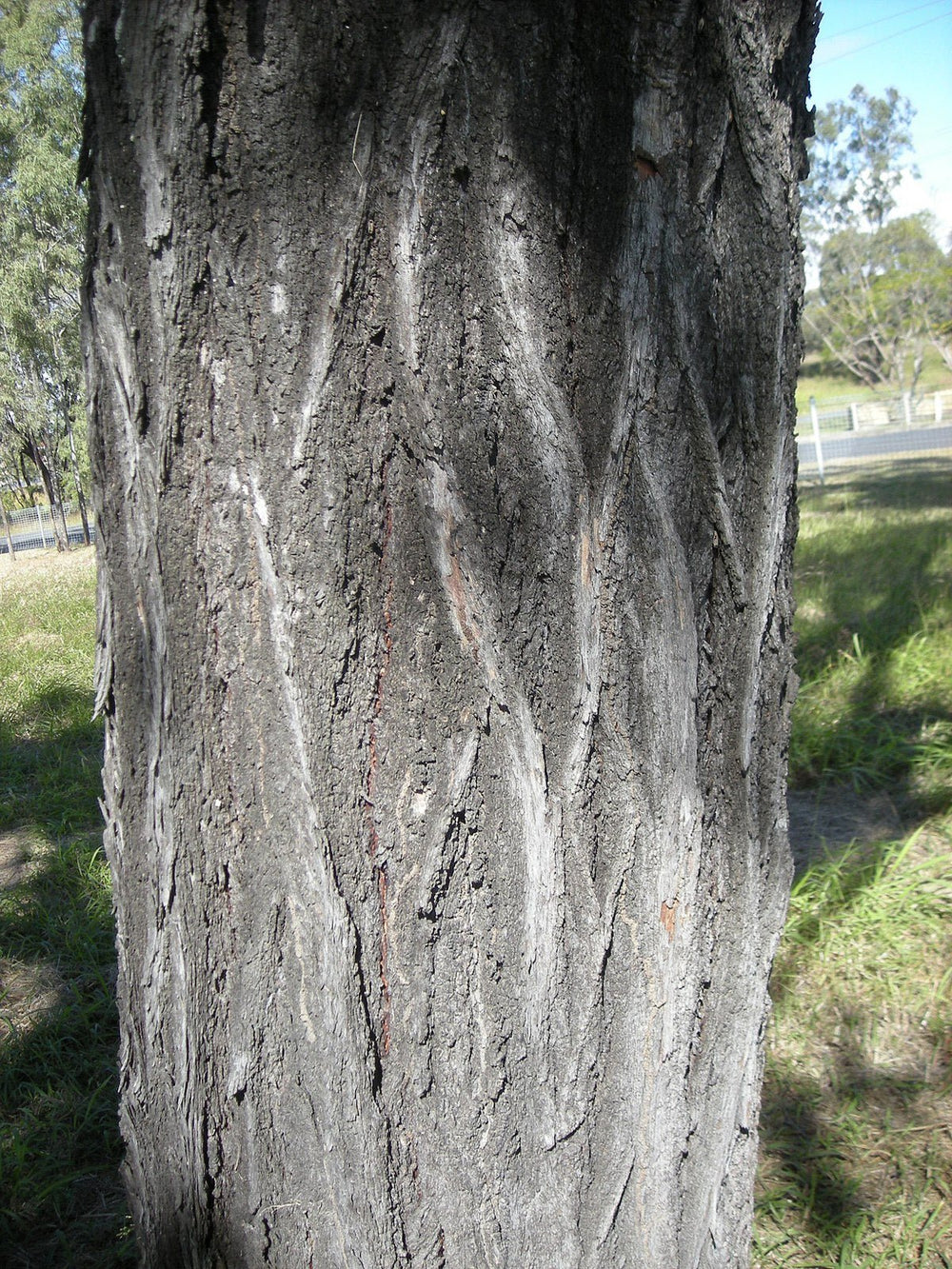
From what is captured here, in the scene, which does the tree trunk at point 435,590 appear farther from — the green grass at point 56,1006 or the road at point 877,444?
the road at point 877,444

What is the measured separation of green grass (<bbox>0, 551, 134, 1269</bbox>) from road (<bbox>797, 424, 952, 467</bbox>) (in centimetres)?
1655

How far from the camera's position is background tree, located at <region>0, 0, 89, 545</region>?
16172mm

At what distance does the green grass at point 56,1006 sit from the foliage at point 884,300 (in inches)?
1003

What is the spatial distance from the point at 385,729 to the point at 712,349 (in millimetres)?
486

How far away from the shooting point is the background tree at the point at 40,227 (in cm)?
1617

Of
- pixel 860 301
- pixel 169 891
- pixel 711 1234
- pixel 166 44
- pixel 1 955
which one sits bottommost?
pixel 1 955

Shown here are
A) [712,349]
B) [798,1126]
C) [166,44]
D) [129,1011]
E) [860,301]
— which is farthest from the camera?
[860,301]

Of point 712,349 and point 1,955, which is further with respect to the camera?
point 1,955

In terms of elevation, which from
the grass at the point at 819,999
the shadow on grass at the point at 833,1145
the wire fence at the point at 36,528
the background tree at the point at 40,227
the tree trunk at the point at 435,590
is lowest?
the shadow on grass at the point at 833,1145

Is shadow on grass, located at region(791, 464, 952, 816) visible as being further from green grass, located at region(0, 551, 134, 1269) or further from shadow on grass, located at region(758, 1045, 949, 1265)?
green grass, located at region(0, 551, 134, 1269)

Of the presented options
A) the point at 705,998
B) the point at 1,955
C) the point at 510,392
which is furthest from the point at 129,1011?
the point at 1,955

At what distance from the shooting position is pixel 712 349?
938mm

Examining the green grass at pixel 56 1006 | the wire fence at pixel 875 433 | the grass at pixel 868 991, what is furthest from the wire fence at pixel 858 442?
the green grass at pixel 56 1006

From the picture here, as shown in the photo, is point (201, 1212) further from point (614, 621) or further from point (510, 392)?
point (510, 392)
